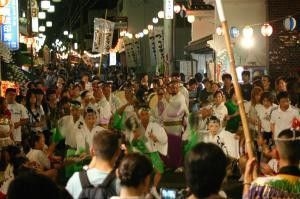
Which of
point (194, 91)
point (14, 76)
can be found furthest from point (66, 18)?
point (194, 91)

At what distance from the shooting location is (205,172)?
3.92 m

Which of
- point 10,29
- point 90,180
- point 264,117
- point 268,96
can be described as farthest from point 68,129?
point 10,29

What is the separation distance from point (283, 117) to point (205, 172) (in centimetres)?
794

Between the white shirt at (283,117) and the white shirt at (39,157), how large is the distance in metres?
4.57

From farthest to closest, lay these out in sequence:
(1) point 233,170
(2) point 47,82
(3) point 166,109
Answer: (2) point 47,82
(3) point 166,109
(1) point 233,170

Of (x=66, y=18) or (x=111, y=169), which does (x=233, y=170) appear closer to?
(x=111, y=169)

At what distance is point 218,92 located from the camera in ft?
44.1

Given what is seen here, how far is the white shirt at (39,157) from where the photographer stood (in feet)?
32.6

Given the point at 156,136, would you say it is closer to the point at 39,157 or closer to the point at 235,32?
the point at 39,157

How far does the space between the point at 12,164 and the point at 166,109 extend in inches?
251

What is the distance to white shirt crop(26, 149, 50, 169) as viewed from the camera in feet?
32.6

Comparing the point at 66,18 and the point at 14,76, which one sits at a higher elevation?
the point at 66,18

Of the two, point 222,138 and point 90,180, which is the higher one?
point 90,180

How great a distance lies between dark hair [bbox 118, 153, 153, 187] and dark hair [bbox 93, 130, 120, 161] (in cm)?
62
